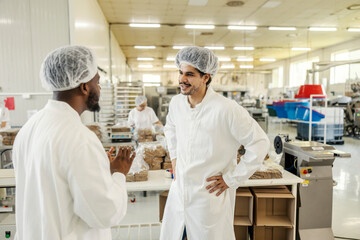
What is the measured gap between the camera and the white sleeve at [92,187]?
0.86 m

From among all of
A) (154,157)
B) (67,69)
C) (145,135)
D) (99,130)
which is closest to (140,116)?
(145,135)

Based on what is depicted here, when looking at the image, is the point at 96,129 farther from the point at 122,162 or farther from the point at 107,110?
the point at 122,162

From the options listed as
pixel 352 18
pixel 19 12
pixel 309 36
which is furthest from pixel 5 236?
pixel 309 36

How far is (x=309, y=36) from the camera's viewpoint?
9.81 meters

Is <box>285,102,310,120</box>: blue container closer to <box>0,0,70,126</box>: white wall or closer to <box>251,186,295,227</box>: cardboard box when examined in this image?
<box>251,186,295,227</box>: cardboard box

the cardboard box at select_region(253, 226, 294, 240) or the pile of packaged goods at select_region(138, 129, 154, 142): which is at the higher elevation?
the pile of packaged goods at select_region(138, 129, 154, 142)

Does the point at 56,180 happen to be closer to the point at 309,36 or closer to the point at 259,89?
the point at 309,36

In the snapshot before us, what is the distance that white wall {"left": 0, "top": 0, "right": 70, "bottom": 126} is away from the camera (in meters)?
3.72

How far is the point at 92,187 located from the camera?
866 mm

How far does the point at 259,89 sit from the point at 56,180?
18851 mm

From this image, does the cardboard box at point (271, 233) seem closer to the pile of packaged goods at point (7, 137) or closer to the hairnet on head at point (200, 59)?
the hairnet on head at point (200, 59)

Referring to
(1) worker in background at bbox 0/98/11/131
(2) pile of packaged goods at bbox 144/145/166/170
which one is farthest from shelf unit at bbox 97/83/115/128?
(2) pile of packaged goods at bbox 144/145/166/170

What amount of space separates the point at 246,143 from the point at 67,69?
1.10 meters

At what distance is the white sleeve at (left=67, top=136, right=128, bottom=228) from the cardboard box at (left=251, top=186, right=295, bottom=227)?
1.52m
